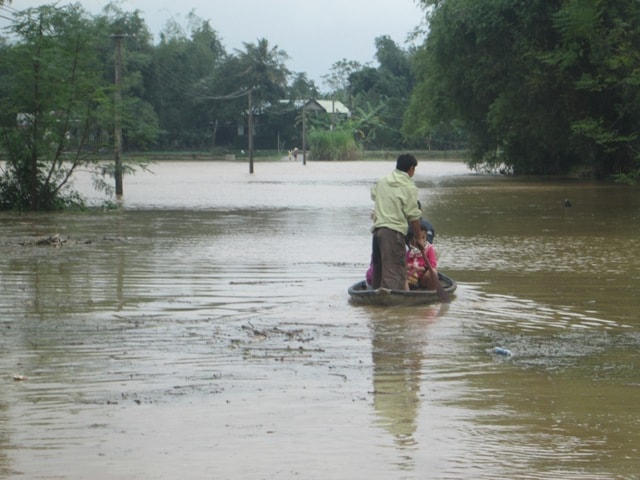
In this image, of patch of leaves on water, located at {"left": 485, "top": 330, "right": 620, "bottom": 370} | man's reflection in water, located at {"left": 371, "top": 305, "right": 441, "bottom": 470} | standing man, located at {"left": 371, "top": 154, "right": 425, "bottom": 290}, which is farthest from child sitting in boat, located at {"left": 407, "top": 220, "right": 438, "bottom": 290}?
patch of leaves on water, located at {"left": 485, "top": 330, "right": 620, "bottom": 370}

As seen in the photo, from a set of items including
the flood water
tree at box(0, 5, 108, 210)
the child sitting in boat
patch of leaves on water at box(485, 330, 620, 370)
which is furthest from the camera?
tree at box(0, 5, 108, 210)

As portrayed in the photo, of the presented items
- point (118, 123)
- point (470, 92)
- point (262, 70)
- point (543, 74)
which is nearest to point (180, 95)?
point (262, 70)

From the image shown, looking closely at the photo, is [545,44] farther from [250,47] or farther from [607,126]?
[250,47]

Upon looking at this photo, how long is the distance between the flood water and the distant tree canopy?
19570mm

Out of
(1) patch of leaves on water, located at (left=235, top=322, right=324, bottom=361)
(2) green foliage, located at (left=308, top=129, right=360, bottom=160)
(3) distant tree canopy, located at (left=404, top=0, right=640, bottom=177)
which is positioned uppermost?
(3) distant tree canopy, located at (left=404, top=0, right=640, bottom=177)

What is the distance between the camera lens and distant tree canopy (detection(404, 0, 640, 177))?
3881 cm

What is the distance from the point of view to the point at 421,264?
13.7 m

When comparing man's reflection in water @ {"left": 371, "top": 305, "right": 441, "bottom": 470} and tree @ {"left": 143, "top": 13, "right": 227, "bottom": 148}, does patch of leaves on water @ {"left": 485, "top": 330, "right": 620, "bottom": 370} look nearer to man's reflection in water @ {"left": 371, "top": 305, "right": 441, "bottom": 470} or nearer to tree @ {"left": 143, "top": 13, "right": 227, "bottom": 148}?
man's reflection in water @ {"left": 371, "top": 305, "right": 441, "bottom": 470}

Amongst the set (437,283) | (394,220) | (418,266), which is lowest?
(437,283)

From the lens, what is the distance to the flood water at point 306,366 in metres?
6.79

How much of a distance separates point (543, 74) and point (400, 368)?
3673cm

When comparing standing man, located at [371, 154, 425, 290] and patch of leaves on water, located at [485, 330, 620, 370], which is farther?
standing man, located at [371, 154, 425, 290]

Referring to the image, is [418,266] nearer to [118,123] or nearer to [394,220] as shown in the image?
[394,220]

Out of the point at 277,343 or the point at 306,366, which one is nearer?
the point at 306,366
